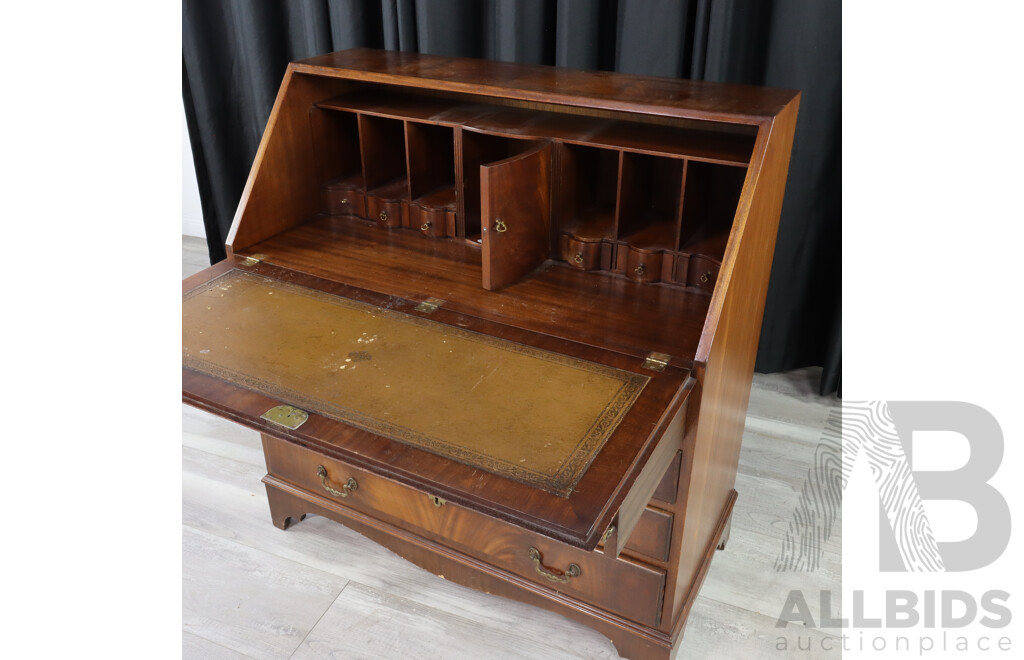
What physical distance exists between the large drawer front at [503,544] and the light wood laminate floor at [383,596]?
0.18 metres

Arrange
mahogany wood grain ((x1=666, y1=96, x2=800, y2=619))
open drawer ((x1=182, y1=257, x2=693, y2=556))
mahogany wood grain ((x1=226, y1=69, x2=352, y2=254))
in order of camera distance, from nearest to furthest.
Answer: open drawer ((x1=182, y1=257, x2=693, y2=556)), mahogany wood grain ((x1=666, y1=96, x2=800, y2=619)), mahogany wood grain ((x1=226, y1=69, x2=352, y2=254))

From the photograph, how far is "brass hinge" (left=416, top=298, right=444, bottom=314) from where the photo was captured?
4.80ft

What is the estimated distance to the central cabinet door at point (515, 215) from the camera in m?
1.40

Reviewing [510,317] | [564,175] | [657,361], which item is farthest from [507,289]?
[657,361]

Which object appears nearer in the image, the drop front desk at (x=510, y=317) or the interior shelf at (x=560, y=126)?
the drop front desk at (x=510, y=317)

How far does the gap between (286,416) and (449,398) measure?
0.25 meters

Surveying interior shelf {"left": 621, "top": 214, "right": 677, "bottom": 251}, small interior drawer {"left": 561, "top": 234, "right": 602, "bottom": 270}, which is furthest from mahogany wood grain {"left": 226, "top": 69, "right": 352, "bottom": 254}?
interior shelf {"left": 621, "top": 214, "right": 677, "bottom": 251}

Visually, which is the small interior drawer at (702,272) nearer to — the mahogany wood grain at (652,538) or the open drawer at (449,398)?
the open drawer at (449,398)

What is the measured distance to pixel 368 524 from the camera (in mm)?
1805

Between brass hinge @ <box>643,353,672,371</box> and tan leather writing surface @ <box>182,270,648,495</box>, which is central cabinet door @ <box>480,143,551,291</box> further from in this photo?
brass hinge @ <box>643,353,672,371</box>

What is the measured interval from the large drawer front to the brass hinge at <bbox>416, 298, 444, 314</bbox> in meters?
0.34

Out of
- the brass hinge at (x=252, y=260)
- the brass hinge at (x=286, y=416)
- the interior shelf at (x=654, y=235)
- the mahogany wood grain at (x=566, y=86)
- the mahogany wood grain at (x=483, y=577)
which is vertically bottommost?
the mahogany wood grain at (x=483, y=577)

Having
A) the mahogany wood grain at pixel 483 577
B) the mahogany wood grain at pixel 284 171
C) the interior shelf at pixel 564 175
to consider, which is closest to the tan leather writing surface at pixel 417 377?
the mahogany wood grain at pixel 284 171

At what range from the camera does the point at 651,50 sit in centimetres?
215
